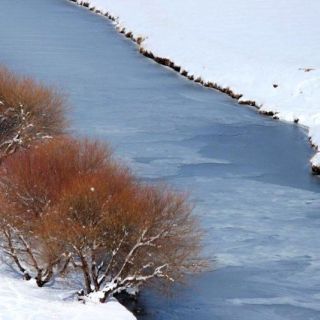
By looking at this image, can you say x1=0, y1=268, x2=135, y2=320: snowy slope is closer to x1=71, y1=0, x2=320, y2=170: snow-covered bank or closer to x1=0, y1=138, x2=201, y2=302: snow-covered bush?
x1=0, y1=138, x2=201, y2=302: snow-covered bush

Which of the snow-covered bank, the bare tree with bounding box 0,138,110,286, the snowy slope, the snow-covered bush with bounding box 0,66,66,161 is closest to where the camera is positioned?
the snowy slope

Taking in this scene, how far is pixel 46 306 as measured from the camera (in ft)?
72.1

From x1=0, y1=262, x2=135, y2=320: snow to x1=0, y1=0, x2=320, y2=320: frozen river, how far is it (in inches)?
54.6

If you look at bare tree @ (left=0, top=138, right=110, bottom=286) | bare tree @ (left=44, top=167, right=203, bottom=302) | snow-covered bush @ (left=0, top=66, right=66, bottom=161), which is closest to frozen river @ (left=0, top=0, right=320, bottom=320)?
bare tree @ (left=44, top=167, right=203, bottom=302)

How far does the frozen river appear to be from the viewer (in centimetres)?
2364

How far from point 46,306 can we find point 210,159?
15181mm

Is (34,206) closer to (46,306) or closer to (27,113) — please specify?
(46,306)

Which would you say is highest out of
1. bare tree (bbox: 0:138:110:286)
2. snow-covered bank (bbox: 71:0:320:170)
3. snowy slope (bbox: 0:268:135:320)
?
snow-covered bank (bbox: 71:0:320:170)

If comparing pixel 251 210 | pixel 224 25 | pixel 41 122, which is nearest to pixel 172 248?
pixel 251 210

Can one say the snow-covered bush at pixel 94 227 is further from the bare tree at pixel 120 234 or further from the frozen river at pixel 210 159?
the frozen river at pixel 210 159

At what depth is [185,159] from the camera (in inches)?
1394

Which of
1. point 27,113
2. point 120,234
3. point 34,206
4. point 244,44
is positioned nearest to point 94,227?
point 120,234

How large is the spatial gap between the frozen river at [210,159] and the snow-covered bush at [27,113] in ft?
11.1

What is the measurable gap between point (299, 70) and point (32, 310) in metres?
30.9
